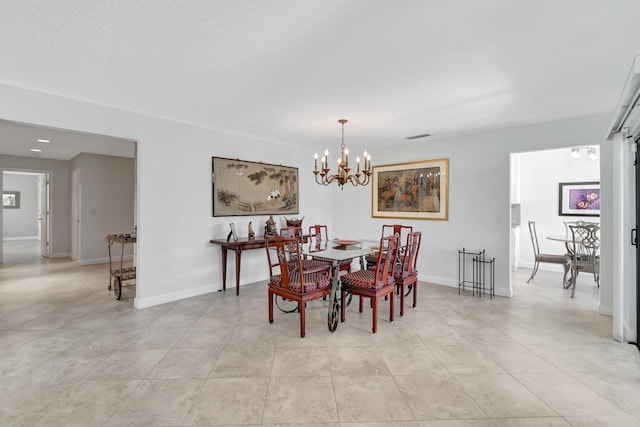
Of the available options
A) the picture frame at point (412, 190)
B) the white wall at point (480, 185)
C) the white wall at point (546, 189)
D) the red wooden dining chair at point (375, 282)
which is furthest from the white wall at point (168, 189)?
the white wall at point (546, 189)

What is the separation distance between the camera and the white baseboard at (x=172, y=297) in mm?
3809

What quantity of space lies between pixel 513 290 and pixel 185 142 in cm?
538

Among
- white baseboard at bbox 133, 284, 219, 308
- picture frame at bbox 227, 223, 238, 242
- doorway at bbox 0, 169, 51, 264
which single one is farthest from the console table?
doorway at bbox 0, 169, 51, 264

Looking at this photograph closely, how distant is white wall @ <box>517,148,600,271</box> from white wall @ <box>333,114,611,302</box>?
1831 millimetres

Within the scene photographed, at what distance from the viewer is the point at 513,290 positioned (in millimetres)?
4688

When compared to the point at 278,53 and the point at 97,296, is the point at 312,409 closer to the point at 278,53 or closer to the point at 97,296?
the point at 278,53

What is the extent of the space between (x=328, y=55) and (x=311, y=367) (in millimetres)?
2443

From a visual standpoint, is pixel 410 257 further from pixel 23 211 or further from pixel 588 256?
pixel 23 211

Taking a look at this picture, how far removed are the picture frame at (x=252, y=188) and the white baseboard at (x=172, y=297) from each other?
111 centimetres

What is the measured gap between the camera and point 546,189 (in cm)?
607

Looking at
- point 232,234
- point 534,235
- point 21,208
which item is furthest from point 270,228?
point 21,208

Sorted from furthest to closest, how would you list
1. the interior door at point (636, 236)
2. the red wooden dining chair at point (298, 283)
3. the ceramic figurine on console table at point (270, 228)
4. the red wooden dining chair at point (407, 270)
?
the ceramic figurine on console table at point (270, 228)
the red wooden dining chair at point (407, 270)
the red wooden dining chair at point (298, 283)
the interior door at point (636, 236)

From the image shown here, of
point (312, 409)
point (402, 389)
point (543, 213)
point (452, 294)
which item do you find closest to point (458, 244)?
point (452, 294)

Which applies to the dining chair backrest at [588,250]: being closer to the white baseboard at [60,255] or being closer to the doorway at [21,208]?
the white baseboard at [60,255]
